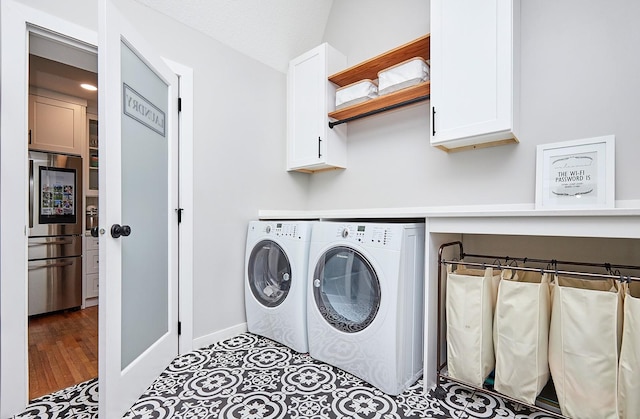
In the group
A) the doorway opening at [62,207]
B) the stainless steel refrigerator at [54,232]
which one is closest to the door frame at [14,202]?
the doorway opening at [62,207]

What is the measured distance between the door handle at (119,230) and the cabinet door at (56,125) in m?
2.65

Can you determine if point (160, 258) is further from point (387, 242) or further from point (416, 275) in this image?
point (416, 275)

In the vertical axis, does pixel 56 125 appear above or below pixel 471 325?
above

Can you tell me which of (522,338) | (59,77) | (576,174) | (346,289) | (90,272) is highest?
(59,77)

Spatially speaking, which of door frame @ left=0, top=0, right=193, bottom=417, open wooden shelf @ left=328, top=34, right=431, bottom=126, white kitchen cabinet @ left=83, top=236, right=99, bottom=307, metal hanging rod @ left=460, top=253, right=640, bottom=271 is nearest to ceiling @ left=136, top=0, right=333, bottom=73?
open wooden shelf @ left=328, top=34, right=431, bottom=126

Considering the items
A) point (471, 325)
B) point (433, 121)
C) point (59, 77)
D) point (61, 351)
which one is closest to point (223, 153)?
point (433, 121)

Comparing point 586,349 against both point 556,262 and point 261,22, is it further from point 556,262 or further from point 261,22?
point 261,22

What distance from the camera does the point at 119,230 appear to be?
4.55ft

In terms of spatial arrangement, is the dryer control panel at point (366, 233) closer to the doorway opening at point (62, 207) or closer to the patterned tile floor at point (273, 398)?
the patterned tile floor at point (273, 398)

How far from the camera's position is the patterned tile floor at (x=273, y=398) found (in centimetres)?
144

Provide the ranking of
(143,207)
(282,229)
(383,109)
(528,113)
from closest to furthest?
(143,207), (528,113), (282,229), (383,109)

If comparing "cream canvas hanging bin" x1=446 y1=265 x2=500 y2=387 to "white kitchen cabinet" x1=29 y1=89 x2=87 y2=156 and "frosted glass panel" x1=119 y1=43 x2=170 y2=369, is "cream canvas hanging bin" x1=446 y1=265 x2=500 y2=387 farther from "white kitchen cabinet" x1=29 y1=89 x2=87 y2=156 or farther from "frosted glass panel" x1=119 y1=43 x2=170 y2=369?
"white kitchen cabinet" x1=29 y1=89 x2=87 y2=156

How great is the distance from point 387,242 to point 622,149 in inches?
47.3

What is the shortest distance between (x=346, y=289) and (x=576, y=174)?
1.34 meters
